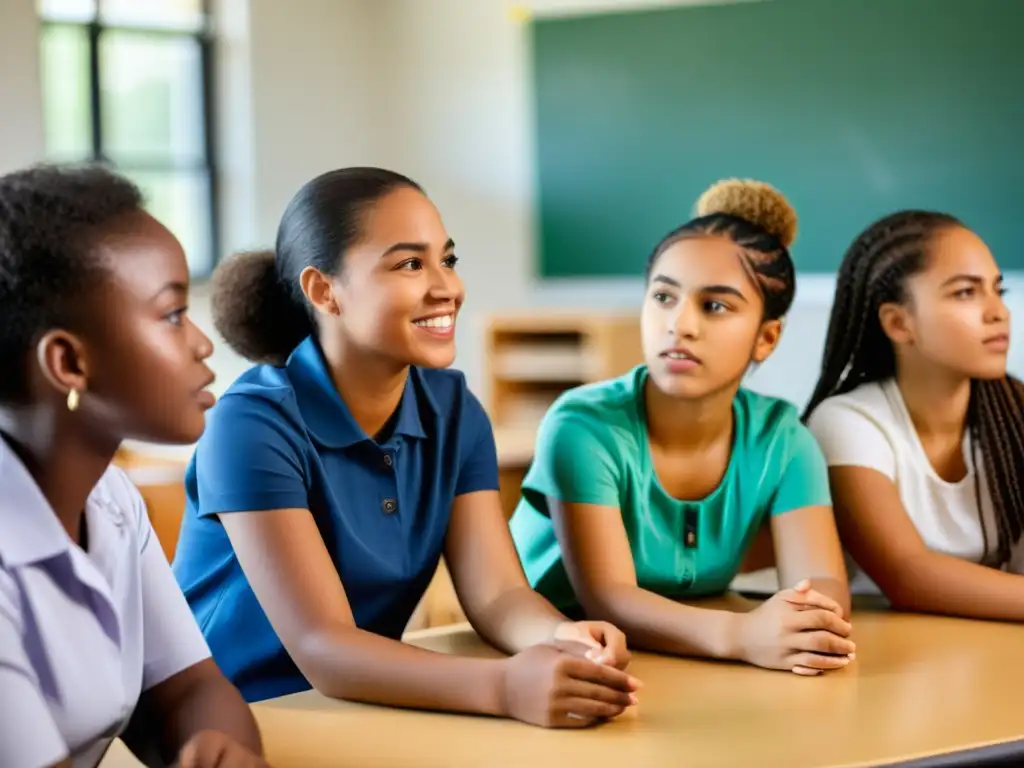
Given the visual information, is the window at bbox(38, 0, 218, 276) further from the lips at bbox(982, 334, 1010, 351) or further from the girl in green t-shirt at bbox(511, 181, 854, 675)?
the lips at bbox(982, 334, 1010, 351)

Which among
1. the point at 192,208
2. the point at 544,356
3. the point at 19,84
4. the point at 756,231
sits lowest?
the point at 544,356

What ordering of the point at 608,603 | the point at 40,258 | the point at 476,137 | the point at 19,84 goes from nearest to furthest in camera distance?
the point at 40,258 → the point at 608,603 → the point at 19,84 → the point at 476,137

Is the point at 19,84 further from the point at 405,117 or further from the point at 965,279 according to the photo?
the point at 965,279

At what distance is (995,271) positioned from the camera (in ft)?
6.28

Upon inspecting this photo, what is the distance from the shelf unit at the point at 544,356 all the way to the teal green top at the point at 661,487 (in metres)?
3.73

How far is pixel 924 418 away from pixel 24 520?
4.44 feet

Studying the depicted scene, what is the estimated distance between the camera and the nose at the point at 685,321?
5.65ft

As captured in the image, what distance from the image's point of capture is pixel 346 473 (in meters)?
1.54

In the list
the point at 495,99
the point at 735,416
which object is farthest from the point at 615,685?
the point at 495,99

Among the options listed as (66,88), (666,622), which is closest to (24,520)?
(666,622)

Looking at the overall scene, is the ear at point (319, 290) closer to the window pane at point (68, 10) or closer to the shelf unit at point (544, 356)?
the shelf unit at point (544, 356)

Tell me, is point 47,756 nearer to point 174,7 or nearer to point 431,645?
point 431,645

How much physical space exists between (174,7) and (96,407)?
17.8ft

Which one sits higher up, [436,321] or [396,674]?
[436,321]
